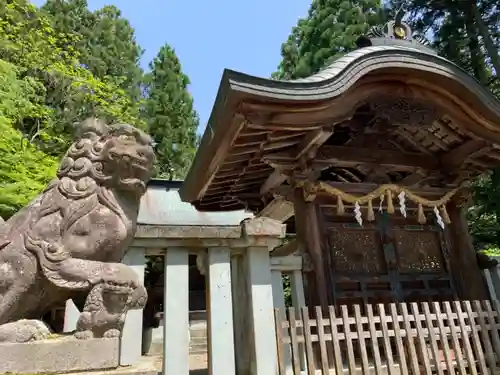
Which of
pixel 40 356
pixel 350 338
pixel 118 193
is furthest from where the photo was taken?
pixel 350 338

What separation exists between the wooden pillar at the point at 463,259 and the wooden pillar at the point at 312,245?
2179 millimetres

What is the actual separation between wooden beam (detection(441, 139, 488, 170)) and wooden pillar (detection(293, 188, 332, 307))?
236 cm

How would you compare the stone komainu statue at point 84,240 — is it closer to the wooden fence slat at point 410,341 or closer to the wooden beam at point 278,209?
the wooden fence slat at point 410,341

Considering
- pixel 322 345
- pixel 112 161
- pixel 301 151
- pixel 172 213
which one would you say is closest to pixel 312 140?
pixel 301 151

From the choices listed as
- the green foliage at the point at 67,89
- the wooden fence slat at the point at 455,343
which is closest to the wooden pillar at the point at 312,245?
the wooden fence slat at the point at 455,343

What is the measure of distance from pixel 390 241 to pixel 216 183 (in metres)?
2.80

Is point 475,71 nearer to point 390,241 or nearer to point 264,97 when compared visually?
point 390,241

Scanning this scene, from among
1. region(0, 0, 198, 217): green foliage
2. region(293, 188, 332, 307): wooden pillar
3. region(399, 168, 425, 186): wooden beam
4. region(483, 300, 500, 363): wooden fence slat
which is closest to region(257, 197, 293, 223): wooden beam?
region(293, 188, 332, 307): wooden pillar

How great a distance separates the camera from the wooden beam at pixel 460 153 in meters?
5.46

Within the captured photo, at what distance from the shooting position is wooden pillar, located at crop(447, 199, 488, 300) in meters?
5.48

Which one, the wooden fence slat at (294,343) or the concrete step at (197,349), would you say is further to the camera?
the concrete step at (197,349)

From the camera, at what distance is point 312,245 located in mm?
5098

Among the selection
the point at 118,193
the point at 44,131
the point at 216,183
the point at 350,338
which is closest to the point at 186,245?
the point at 118,193

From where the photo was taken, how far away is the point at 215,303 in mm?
3445
